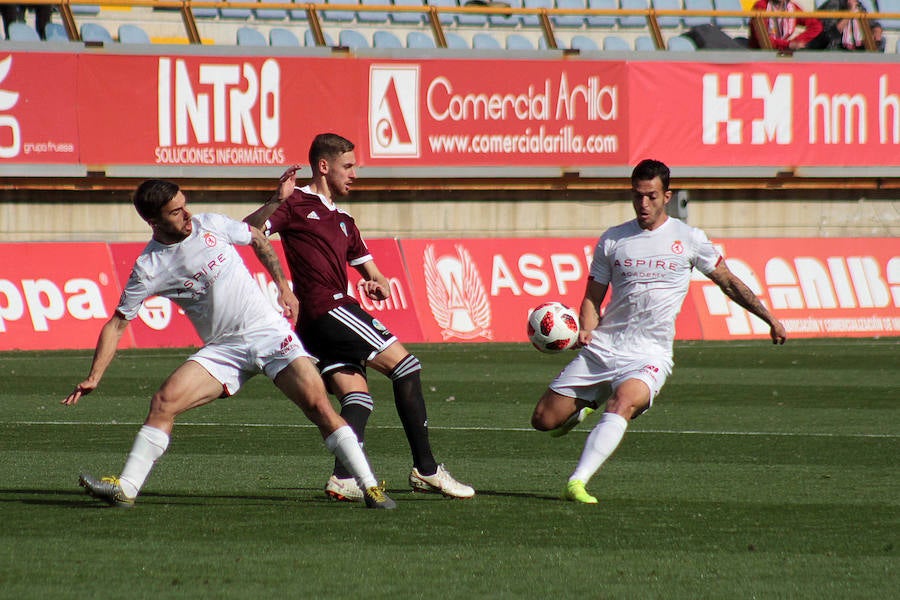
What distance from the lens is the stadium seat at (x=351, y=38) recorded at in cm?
2450

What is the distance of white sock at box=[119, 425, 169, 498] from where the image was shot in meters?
7.57

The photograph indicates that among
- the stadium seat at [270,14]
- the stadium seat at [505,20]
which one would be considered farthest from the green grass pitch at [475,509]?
the stadium seat at [505,20]

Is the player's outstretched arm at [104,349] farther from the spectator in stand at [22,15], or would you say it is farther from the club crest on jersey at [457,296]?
the spectator in stand at [22,15]

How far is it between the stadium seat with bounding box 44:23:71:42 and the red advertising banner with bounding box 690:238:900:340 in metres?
10.1

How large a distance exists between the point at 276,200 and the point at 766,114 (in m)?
18.4

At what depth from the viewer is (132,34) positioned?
76.4 feet

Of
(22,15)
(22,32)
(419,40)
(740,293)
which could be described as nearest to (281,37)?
(419,40)

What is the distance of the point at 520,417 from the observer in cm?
1295

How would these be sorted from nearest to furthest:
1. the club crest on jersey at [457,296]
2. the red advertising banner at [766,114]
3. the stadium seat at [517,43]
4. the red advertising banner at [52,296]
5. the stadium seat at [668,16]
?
the red advertising banner at [52,296] → the club crest on jersey at [457,296] → the red advertising banner at [766,114] → the stadium seat at [517,43] → the stadium seat at [668,16]

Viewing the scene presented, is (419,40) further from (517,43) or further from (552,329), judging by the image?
(552,329)

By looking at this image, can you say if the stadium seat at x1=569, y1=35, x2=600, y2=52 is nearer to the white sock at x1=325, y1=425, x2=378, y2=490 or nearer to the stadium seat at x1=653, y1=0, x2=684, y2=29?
the stadium seat at x1=653, y1=0, x2=684, y2=29

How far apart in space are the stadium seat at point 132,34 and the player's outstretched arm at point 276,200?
15.8m

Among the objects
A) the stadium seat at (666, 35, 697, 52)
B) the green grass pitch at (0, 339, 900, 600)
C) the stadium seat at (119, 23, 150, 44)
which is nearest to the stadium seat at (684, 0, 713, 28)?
the stadium seat at (666, 35, 697, 52)

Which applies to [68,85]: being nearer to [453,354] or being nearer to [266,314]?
[453,354]
